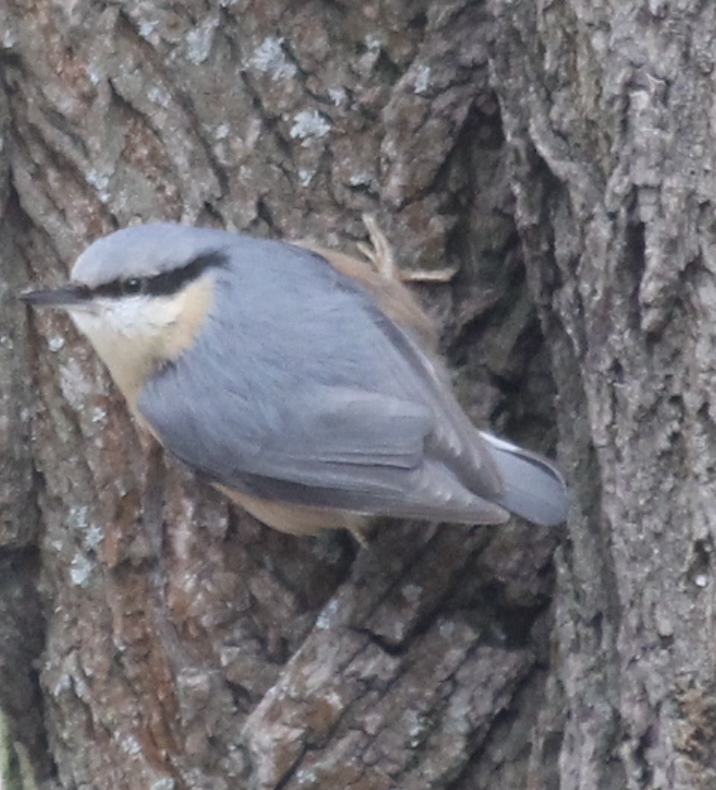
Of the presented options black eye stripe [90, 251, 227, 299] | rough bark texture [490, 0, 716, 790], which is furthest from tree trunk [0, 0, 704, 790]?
black eye stripe [90, 251, 227, 299]

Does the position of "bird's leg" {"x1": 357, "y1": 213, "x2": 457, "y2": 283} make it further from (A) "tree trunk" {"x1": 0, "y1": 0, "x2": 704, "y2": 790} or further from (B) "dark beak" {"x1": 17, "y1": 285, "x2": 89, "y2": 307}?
(B) "dark beak" {"x1": 17, "y1": 285, "x2": 89, "y2": 307}

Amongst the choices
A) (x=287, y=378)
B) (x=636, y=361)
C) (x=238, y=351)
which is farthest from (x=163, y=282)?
(x=636, y=361)

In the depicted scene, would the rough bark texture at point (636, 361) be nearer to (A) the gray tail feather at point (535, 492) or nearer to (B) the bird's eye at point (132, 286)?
(A) the gray tail feather at point (535, 492)

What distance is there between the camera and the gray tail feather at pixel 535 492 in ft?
6.41

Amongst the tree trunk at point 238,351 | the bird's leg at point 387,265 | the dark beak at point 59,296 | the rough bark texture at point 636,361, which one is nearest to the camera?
the rough bark texture at point 636,361

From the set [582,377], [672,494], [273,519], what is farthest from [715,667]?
[273,519]

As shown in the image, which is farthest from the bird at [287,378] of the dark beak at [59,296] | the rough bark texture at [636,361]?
the rough bark texture at [636,361]

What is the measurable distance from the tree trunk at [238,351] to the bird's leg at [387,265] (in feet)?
0.06

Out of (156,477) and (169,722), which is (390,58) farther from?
(169,722)

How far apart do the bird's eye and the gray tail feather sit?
2.22 ft

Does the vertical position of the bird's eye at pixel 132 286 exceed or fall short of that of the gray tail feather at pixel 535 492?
it exceeds it

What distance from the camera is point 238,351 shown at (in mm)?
2162

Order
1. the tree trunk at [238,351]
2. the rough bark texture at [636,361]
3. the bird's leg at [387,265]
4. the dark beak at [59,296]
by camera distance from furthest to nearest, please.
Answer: the bird's leg at [387,265], the dark beak at [59,296], the tree trunk at [238,351], the rough bark texture at [636,361]

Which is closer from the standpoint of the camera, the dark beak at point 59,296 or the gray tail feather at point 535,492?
the gray tail feather at point 535,492
